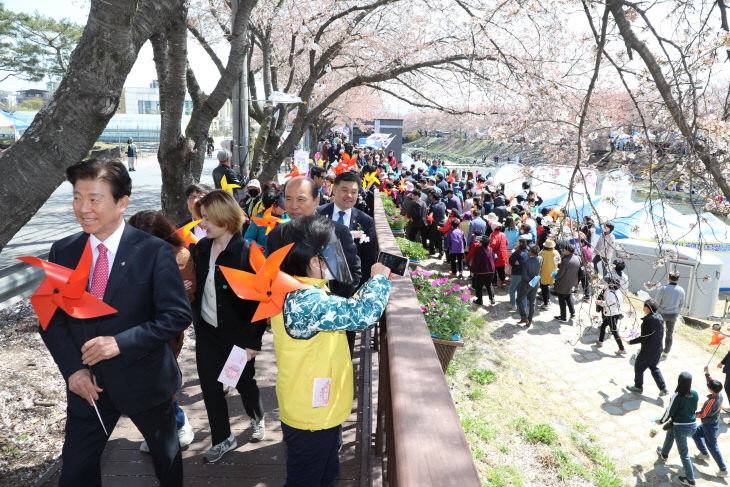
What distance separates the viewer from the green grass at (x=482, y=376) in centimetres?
765

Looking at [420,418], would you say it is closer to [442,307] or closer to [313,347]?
[313,347]

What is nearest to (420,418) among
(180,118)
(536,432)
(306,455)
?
(306,455)

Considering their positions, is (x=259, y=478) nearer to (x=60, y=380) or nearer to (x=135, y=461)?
(x=135, y=461)

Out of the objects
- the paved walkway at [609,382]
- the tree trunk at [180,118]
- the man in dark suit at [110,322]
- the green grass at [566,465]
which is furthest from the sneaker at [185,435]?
the green grass at [566,465]

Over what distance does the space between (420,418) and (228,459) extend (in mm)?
2159

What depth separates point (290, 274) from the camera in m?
2.31

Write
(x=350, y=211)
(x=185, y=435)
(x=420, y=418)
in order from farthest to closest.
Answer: (x=350, y=211)
(x=185, y=435)
(x=420, y=418)

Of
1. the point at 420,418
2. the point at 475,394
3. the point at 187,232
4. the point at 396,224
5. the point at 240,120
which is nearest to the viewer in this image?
the point at 420,418

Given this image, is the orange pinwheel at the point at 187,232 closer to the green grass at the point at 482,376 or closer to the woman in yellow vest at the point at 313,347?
the woman in yellow vest at the point at 313,347

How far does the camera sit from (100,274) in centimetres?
226

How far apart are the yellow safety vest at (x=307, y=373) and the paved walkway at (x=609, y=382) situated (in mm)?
3867

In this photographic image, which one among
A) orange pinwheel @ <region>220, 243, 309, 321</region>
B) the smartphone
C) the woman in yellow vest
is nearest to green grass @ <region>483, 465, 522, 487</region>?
the woman in yellow vest

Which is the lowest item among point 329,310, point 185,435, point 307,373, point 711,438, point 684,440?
point 711,438

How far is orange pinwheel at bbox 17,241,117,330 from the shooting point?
204 centimetres
